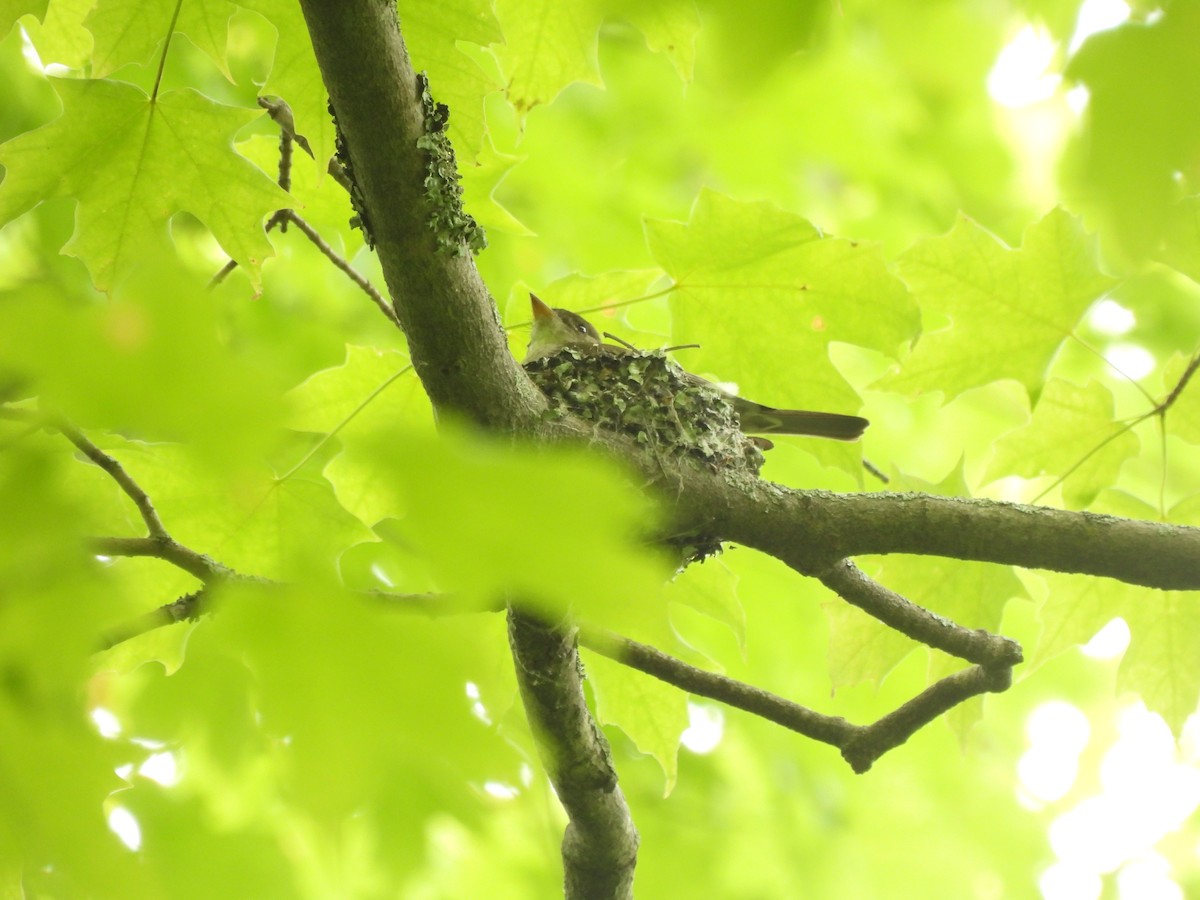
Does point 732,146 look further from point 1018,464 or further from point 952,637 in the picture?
point 952,637

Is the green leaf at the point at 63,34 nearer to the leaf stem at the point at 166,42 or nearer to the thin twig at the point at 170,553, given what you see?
the leaf stem at the point at 166,42

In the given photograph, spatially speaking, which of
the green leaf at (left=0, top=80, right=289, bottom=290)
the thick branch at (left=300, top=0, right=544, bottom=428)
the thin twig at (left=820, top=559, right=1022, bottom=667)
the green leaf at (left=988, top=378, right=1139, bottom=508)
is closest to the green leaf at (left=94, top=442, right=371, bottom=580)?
the green leaf at (left=0, top=80, right=289, bottom=290)

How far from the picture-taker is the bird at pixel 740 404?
129 inches

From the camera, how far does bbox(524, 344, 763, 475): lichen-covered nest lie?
2.69 metres

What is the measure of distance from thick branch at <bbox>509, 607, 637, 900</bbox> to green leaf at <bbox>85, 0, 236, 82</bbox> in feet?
5.09

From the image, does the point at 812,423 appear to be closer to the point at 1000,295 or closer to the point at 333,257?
the point at 1000,295

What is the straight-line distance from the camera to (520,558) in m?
0.76

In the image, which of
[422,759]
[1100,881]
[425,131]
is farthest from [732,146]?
[1100,881]

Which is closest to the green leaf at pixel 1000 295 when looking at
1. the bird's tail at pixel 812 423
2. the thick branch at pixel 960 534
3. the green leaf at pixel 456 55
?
the bird's tail at pixel 812 423

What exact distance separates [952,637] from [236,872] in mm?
1735

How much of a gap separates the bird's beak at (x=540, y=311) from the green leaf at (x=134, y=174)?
101 cm

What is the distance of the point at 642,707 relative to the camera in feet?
10.4

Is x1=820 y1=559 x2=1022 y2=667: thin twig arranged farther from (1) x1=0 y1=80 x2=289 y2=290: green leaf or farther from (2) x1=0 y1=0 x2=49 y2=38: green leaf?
(2) x1=0 y1=0 x2=49 y2=38: green leaf

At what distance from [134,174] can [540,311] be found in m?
1.34
